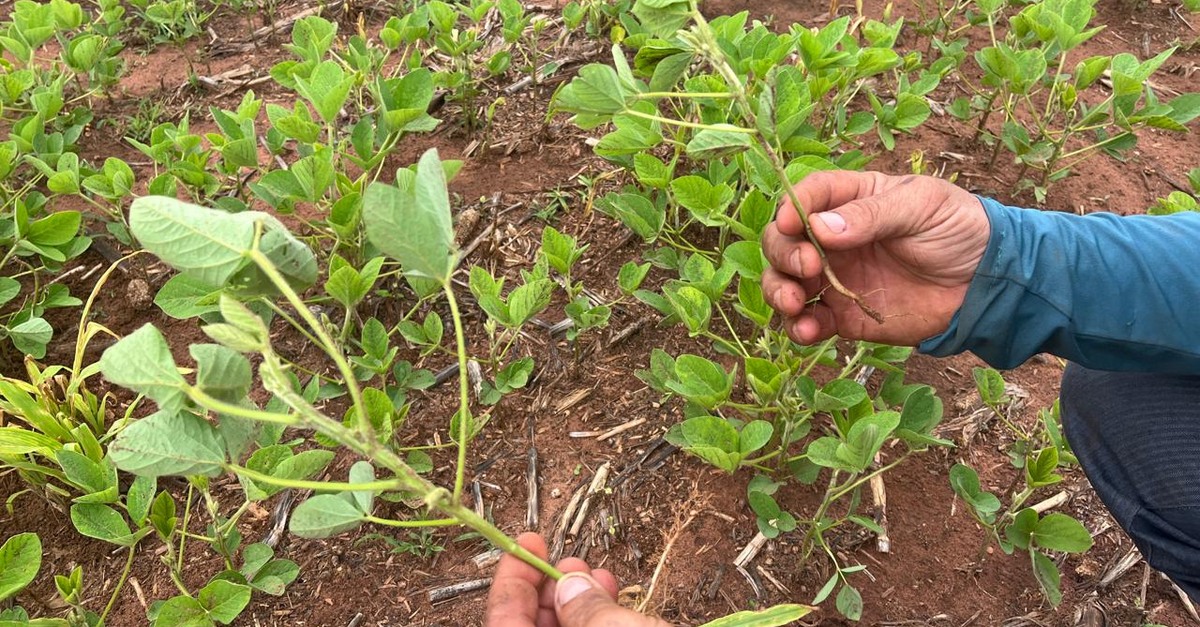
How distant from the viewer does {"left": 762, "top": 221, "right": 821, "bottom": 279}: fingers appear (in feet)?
4.83

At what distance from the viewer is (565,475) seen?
182 cm

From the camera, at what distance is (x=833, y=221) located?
4.70ft

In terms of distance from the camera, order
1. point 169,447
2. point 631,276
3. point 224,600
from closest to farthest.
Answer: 1. point 169,447
2. point 224,600
3. point 631,276

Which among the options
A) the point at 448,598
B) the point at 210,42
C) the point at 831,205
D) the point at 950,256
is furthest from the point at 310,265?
the point at 210,42

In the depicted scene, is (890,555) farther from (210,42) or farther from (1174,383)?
(210,42)

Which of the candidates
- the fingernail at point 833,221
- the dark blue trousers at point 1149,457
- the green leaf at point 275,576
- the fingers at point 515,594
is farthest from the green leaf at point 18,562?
the dark blue trousers at point 1149,457

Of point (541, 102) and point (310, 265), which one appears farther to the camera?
point (541, 102)

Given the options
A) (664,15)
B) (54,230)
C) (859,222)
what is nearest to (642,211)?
(859,222)

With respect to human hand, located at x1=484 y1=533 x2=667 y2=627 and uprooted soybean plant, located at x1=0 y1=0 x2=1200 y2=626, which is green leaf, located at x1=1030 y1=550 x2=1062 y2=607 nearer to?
uprooted soybean plant, located at x1=0 y1=0 x2=1200 y2=626

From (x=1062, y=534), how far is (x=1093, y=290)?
0.45m

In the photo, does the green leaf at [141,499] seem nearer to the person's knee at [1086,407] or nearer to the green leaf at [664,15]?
the green leaf at [664,15]

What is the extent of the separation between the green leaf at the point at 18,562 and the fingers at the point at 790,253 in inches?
51.7

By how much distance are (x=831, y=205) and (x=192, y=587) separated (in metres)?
1.45

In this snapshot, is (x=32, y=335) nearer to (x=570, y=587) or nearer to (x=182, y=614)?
(x=182, y=614)
